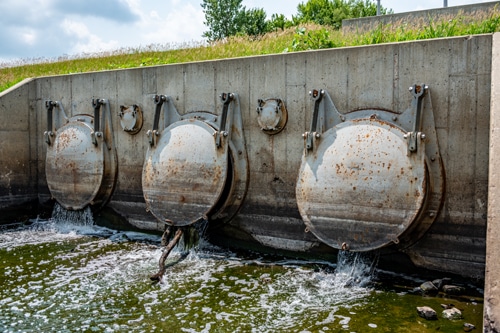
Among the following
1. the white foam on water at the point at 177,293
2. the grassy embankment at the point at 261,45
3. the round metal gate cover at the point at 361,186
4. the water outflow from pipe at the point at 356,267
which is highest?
the grassy embankment at the point at 261,45

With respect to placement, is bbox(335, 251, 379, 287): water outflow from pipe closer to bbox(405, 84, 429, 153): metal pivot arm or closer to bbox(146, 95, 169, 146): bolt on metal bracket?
bbox(405, 84, 429, 153): metal pivot arm

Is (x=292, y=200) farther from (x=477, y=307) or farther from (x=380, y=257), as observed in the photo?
(x=477, y=307)

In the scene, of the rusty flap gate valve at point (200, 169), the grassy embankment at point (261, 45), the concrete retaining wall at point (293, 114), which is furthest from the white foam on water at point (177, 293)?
the grassy embankment at point (261, 45)

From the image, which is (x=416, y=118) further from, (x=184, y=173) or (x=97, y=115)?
(x=97, y=115)

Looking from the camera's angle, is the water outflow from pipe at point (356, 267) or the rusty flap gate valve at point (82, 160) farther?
the rusty flap gate valve at point (82, 160)

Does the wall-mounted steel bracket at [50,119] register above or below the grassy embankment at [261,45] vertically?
below

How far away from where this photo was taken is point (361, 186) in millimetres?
6207

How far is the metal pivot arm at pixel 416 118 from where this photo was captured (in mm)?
5926

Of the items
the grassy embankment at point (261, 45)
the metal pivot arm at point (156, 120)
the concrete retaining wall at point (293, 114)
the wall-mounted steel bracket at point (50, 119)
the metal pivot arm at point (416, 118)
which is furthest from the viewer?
the wall-mounted steel bracket at point (50, 119)

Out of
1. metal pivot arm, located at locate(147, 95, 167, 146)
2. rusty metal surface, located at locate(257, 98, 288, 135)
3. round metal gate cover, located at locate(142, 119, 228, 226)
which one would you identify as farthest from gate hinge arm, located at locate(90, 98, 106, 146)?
rusty metal surface, located at locate(257, 98, 288, 135)

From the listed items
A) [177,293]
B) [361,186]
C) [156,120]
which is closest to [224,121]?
[156,120]

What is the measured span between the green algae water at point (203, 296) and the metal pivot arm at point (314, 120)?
1.62m

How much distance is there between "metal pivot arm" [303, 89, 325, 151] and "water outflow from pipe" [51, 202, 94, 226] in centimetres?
481

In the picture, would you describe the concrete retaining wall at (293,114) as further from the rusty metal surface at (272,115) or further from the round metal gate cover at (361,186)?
the round metal gate cover at (361,186)
